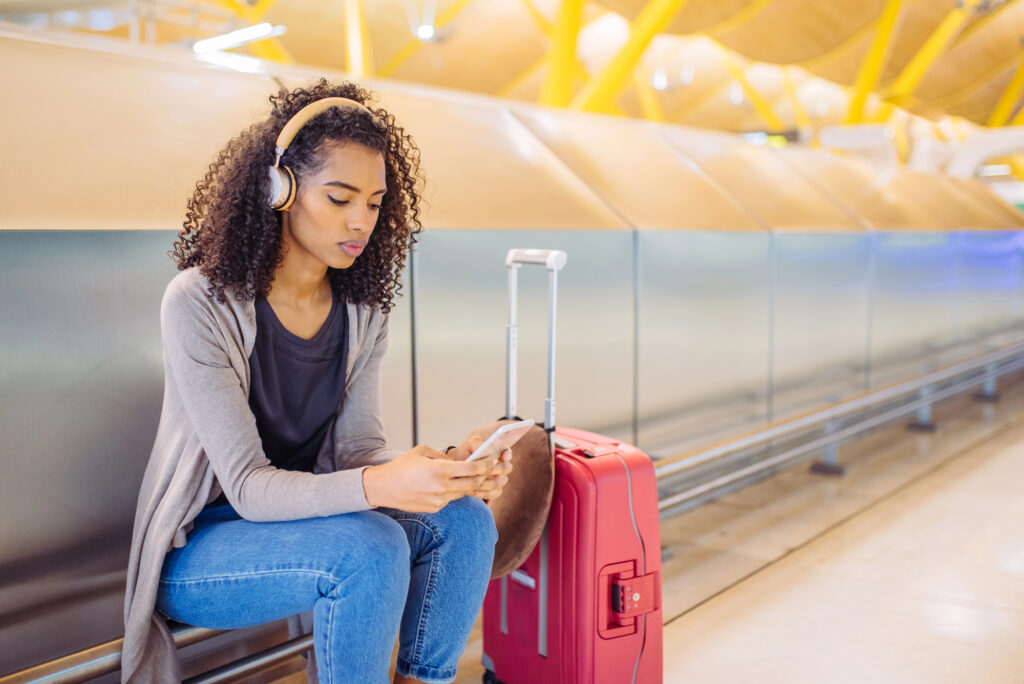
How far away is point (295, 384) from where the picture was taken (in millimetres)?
1747

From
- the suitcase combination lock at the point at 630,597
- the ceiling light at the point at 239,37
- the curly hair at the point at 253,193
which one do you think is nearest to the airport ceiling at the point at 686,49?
the ceiling light at the point at 239,37

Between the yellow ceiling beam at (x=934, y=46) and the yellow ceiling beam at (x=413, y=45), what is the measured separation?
946 centimetres

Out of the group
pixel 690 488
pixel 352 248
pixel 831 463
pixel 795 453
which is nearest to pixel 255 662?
pixel 352 248

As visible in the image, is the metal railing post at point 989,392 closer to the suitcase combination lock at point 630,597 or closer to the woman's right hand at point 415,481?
the suitcase combination lock at point 630,597

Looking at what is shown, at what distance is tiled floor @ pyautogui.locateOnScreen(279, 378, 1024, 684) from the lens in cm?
248

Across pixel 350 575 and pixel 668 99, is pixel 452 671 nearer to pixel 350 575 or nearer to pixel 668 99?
pixel 350 575

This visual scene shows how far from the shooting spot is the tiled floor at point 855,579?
8.13 feet

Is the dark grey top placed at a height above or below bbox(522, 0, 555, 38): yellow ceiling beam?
below

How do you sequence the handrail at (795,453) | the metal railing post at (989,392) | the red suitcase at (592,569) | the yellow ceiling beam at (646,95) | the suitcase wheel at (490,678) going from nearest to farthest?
the red suitcase at (592,569) → the suitcase wheel at (490,678) → the handrail at (795,453) → the metal railing post at (989,392) → the yellow ceiling beam at (646,95)

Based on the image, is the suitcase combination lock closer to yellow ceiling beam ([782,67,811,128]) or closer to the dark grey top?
the dark grey top

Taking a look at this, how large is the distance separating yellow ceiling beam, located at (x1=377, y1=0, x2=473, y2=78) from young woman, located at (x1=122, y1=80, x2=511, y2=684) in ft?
62.8

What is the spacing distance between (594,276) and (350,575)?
2106 millimetres

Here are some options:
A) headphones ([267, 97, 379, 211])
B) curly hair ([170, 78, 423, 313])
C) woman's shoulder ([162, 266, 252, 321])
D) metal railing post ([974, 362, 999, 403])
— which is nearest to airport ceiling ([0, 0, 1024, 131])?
curly hair ([170, 78, 423, 313])

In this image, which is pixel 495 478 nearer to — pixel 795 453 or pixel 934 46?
pixel 795 453
